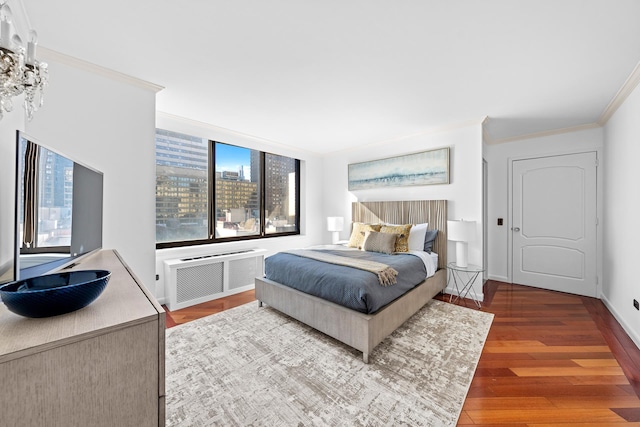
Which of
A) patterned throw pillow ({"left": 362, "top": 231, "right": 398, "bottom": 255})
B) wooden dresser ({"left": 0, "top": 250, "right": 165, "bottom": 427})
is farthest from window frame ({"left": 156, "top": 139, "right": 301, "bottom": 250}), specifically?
wooden dresser ({"left": 0, "top": 250, "right": 165, "bottom": 427})

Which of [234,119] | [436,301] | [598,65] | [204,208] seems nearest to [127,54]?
[234,119]

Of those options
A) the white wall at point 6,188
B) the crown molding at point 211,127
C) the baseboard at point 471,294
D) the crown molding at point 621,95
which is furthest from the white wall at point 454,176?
the white wall at point 6,188

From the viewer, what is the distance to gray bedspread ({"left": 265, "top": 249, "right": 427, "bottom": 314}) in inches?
85.0

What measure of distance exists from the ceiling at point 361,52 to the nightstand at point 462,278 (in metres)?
1.94

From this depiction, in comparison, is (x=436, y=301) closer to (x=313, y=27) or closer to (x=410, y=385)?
(x=410, y=385)

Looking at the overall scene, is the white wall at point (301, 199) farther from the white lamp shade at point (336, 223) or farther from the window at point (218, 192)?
the white lamp shade at point (336, 223)

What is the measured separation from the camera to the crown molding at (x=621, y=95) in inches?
87.0

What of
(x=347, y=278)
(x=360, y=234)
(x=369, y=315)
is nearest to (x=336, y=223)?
(x=360, y=234)

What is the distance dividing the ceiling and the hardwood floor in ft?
7.80

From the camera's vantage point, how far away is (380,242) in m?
3.47

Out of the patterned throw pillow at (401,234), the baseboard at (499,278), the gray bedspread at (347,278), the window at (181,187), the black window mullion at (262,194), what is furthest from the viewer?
the black window mullion at (262,194)

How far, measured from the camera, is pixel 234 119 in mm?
3336

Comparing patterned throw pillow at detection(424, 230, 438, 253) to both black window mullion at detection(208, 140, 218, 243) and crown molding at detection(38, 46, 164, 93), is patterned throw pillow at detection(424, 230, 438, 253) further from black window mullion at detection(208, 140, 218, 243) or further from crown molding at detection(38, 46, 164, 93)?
crown molding at detection(38, 46, 164, 93)

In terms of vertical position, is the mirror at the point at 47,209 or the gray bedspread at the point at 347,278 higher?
the mirror at the point at 47,209
